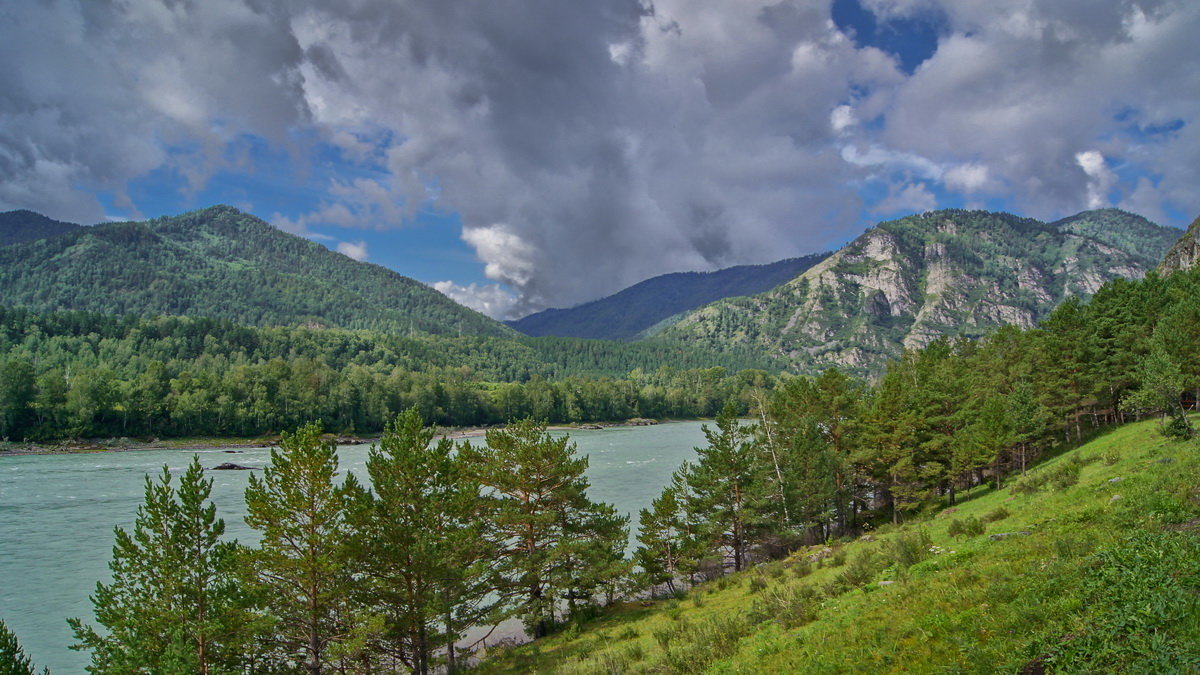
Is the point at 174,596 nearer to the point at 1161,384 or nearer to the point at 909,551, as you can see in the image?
the point at 909,551

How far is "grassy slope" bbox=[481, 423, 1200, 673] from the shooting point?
8.36 m

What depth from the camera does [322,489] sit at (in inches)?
921

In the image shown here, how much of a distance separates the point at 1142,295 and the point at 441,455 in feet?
228

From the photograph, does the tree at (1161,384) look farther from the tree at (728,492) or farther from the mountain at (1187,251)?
the mountain at (1187,251)

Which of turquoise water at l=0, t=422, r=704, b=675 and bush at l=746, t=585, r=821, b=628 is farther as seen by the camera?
A: turquoise water at l=0, t=422, r=704, b=675

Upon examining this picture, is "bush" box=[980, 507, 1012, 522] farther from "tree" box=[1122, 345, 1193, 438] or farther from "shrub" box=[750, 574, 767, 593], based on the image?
"tree" box=[1122, 345, 1193, 438]

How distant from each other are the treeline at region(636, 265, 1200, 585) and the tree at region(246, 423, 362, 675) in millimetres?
18300

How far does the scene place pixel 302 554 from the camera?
2317cm

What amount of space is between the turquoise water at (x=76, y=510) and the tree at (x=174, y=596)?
14.5 m

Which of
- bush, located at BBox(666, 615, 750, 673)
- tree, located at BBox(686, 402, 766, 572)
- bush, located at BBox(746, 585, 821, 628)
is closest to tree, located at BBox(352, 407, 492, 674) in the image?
bush, located at BBox(666, 615, 750, 673)

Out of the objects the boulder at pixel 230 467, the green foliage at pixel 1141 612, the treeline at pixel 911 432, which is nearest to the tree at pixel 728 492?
the treeline at pixel 911 432

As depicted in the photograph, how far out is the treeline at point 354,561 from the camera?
774 inches

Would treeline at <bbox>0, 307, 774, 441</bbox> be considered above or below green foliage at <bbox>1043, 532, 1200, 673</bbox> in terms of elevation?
above

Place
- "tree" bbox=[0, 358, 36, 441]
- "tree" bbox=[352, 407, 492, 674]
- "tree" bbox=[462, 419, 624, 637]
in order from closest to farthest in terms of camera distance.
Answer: "tree" bbox=[352, 407, 492, 674] < "tree" bbox=[462, 419, 624, 637] < "tree" bbox=[0, 358, 36, 441]
